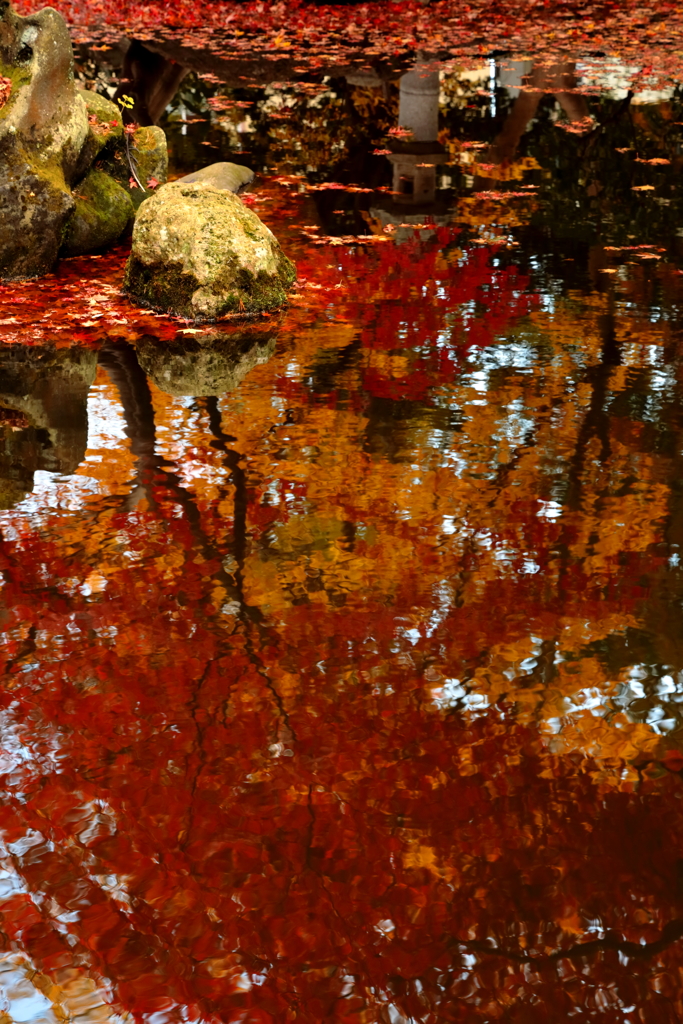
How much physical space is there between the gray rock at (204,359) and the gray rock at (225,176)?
2654 millimetres

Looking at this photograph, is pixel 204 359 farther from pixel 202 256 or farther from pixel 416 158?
pixel 416 158

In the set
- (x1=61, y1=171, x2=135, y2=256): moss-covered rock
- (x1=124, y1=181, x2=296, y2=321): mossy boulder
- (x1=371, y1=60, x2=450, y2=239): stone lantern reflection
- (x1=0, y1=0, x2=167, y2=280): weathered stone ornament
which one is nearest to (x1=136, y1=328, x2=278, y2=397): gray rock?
(x1=124, y1=181, x2=296, y2=321): mossy boulder

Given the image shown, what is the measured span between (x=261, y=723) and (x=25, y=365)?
14.5ft

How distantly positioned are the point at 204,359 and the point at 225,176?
3.78 meters

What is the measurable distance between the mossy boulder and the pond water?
270 mm

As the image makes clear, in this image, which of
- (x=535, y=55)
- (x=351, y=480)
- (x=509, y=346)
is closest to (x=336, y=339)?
(x=509, y=346)

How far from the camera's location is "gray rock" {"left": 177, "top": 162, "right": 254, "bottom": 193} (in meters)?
9.91

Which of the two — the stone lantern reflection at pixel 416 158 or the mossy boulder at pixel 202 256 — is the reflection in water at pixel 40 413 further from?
the stone lantern reflection at pixel 416 158

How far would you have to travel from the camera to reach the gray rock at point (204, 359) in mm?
6980

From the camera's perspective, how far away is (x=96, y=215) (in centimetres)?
958

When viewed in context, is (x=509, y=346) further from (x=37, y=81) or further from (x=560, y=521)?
(x=37, y=81)

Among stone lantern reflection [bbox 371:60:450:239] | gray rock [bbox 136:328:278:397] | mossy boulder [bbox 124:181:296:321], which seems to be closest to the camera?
gray rock [bbox 136:328:278:397]

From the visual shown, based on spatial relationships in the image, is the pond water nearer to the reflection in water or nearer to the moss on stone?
the reflection in water

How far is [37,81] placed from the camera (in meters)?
8.80
